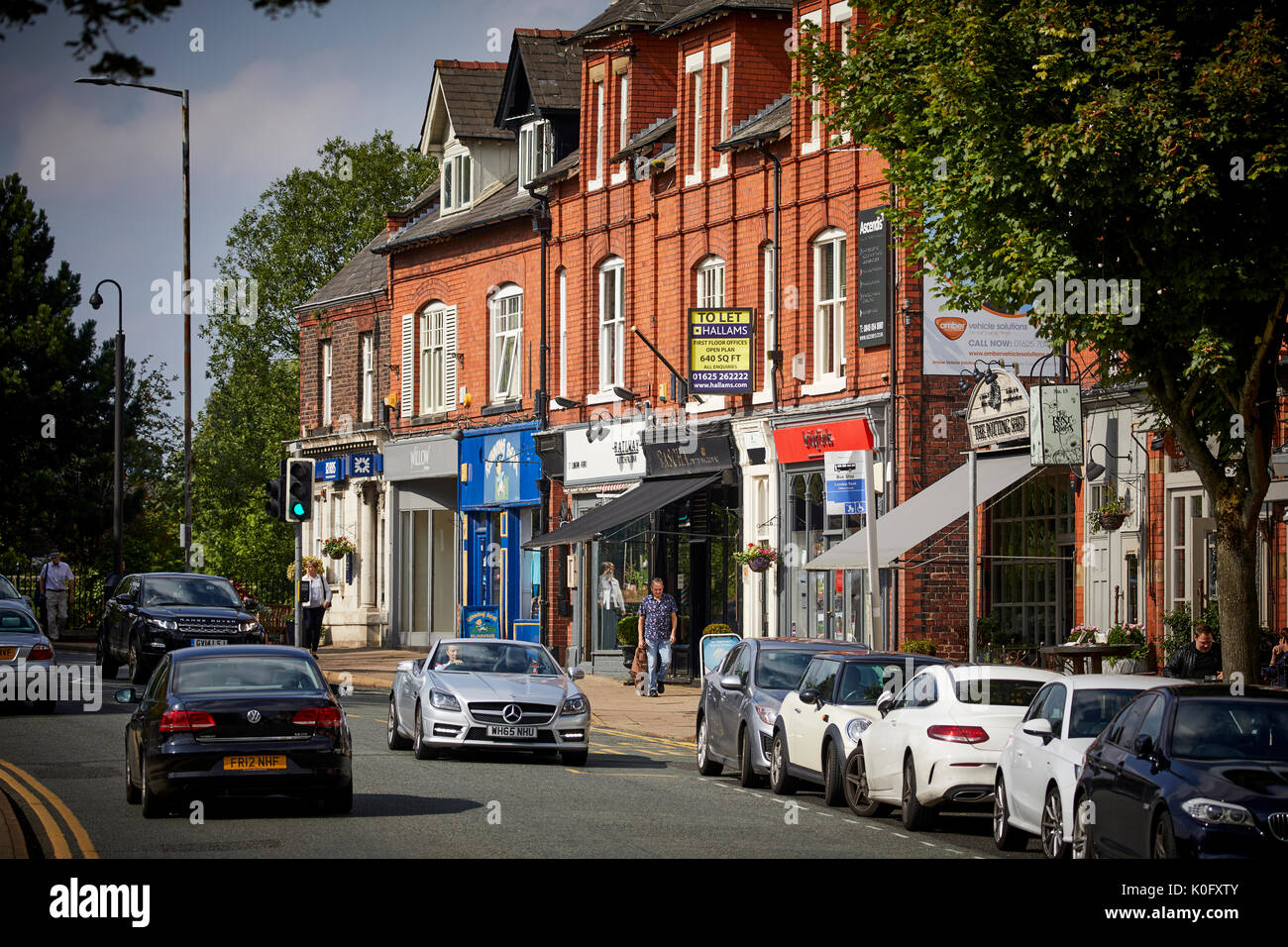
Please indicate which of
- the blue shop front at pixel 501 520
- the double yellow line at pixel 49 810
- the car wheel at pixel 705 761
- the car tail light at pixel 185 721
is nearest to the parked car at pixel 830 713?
the car wheel at pixel 705 761

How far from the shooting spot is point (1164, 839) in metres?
11.9

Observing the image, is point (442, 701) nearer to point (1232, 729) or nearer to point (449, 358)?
point (1232, 729)

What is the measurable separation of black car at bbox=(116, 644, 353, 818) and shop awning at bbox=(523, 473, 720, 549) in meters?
19.1

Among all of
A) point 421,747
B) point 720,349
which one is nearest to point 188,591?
point 720,349

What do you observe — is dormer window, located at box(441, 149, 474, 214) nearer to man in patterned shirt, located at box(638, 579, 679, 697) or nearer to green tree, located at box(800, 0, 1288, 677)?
man in patterned shirt, located at box(638, 579, 679, 697)

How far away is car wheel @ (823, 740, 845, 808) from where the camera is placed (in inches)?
741

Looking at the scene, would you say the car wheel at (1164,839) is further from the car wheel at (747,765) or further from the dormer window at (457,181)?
the dormer window at (457,181)

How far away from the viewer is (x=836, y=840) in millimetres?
15836

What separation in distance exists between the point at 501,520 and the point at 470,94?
1025 cm
